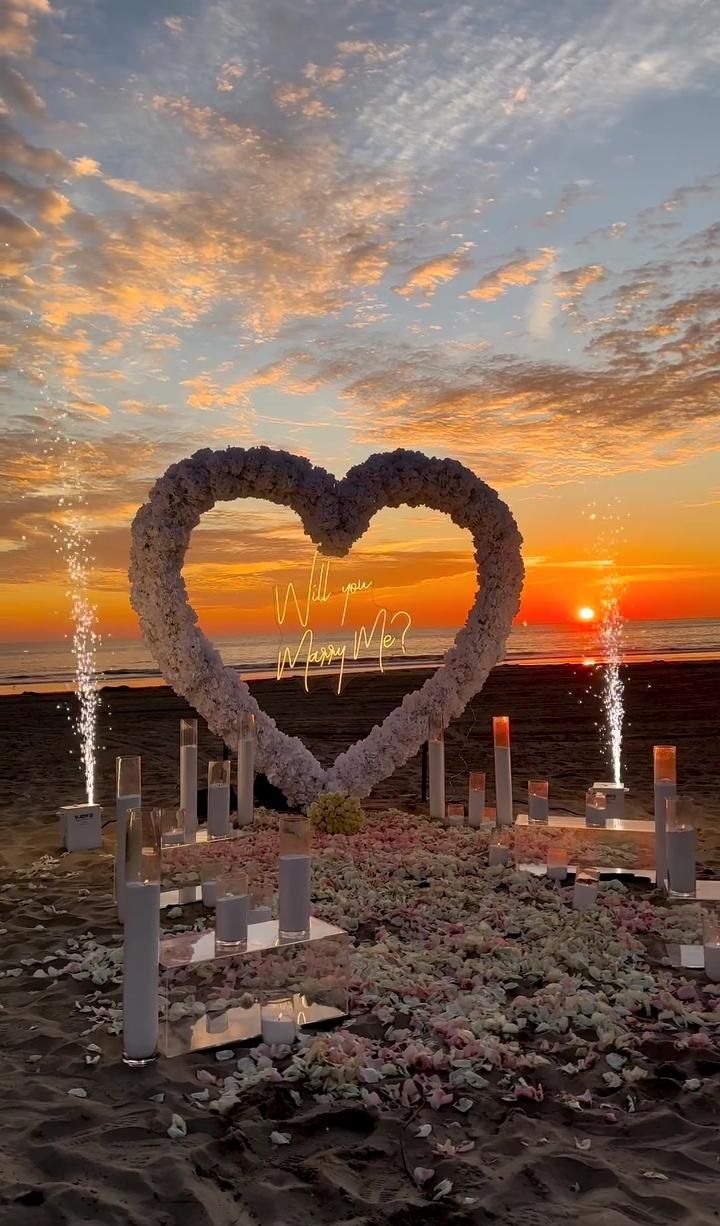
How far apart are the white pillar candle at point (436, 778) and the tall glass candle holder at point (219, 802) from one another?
93.0 inches

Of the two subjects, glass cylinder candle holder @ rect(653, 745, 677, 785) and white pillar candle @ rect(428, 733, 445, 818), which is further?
white pillar candle @ rect(428, 733, 445, 818)

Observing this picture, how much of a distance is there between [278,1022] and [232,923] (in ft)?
1.61

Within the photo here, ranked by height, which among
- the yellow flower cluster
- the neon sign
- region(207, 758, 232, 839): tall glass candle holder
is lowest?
the yellow flower cluster

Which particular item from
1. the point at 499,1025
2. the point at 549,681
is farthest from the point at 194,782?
the point at 549,681

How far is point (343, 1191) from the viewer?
3084 mm

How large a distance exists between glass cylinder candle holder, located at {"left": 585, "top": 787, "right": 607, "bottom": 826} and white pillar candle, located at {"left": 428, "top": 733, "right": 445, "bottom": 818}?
5.76ft

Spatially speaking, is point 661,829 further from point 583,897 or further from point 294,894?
point 294,894

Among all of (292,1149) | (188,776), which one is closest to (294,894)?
(292,1149)

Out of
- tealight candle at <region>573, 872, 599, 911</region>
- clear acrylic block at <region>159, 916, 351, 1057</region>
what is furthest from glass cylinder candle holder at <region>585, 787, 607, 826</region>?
clear acrylic block at <region>159, 916, 351, 1057</region>

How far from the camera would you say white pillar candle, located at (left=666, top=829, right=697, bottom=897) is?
547 cm

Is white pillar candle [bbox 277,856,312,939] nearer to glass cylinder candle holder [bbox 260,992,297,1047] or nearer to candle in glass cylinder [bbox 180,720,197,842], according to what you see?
glass cylinder candle holder [bbox 260,992,297,1047]

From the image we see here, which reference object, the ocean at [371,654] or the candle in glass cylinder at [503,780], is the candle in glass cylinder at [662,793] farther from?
the ocean at [371,654]

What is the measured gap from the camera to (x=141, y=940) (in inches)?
157

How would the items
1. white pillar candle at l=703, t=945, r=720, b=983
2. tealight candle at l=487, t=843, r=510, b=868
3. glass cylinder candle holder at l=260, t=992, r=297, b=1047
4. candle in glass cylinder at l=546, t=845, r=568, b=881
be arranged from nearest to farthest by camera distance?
glass cylinder candle holder at l=260, t=992, r=297, b=1047
white pillar candle at l=703, t=945, r=720, b=983
candle in glass cylinder at l=546, t=845, r=568, b=881
tealight candle at l=487, t=843, r=510, b=868
